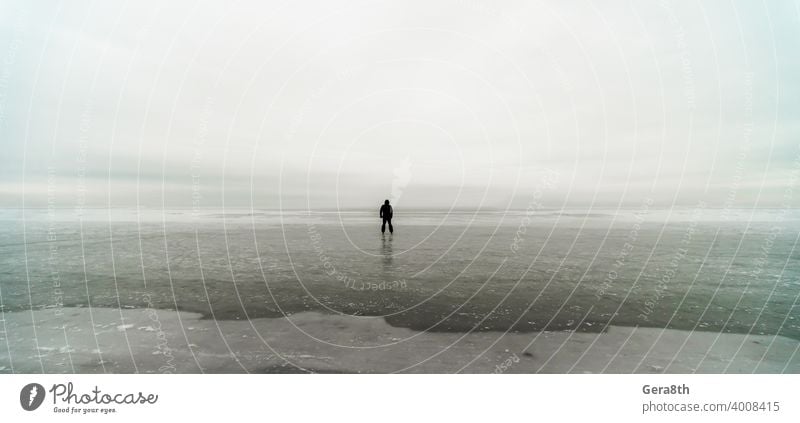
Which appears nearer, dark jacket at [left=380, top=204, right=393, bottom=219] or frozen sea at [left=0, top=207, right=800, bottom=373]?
frozen sea at [left=0, top=207, right=800, bottom=373]

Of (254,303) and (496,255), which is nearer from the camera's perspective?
(254,303)

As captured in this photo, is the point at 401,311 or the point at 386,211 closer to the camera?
the point at 401,311

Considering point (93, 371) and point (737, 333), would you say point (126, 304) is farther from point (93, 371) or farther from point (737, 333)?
point (737, 333)

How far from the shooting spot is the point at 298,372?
195 inches

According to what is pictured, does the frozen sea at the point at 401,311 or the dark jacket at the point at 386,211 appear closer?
the frozen sea at the point at 401,311

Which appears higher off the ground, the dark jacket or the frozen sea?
the dark jacket

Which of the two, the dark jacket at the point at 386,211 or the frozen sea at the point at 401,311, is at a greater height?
the dark jacket at the point at 386,211

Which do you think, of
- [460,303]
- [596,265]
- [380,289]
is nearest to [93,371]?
[380,289]

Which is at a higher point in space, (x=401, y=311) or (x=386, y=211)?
(x=386, y=211)

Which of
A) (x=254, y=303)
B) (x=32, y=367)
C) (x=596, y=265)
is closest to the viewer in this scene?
(x=32, y=367)
